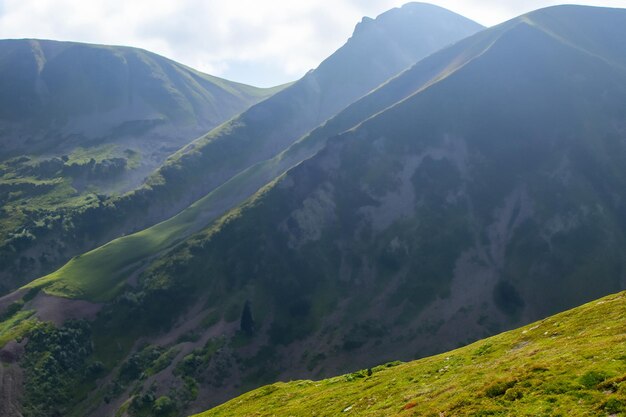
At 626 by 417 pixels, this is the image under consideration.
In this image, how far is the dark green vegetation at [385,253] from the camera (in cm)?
11069

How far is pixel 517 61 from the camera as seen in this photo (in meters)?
187

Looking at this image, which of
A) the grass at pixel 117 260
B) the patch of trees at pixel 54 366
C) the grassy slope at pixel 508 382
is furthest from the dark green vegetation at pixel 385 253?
the grassy slope at pixel 508 382

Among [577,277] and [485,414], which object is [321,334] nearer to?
[577,277]

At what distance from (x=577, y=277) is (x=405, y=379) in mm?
101541

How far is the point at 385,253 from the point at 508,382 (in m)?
111

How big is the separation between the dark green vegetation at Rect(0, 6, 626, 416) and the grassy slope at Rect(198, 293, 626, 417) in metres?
66.3

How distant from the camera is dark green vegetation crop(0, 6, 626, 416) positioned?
4358 inches

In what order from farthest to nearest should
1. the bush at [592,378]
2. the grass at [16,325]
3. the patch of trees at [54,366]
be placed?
the grass at [16,325]
the patch of trees at [54,366]
the bush at [592,378]

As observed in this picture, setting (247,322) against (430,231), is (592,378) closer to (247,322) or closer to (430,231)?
(247,322)

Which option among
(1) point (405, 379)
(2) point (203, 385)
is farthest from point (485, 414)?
(2) point (203, 385)

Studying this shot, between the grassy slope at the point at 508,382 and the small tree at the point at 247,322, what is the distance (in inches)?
2709

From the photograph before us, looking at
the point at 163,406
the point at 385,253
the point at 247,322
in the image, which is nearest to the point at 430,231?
the point at 385,253

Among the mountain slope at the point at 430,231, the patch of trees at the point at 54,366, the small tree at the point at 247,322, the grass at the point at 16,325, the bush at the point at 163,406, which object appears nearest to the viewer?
the bush at the point at 163,406

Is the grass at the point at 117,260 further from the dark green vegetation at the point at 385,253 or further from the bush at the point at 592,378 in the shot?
the bush at the point at 592,378
